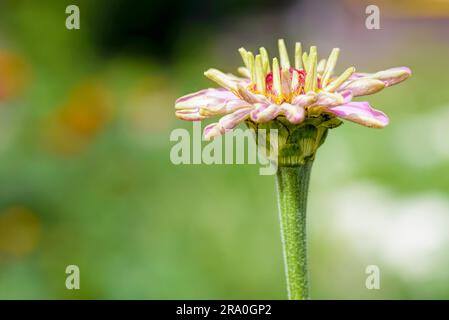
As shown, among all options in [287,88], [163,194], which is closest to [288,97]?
[287,88]

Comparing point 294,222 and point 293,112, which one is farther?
point 294,222

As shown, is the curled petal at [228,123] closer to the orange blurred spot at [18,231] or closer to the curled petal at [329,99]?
the curled petal at [329,99]

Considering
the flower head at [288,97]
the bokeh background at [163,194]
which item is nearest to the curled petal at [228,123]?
the flower head at [288,97]

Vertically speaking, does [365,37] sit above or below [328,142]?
above

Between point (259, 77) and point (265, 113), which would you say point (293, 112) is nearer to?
point (265, 113)

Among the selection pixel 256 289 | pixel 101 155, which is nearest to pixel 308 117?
pixel 256 289
